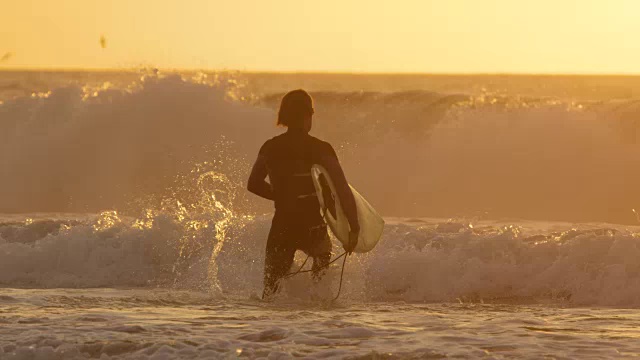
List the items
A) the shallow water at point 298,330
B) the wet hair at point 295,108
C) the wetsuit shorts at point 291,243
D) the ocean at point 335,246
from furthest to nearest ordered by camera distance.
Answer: the wetsuit shorts at point 291,243
the wet hair at point 295,108
the ocean at point 335,246
the shallow water at point 298,330

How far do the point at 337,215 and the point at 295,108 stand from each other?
79 cm

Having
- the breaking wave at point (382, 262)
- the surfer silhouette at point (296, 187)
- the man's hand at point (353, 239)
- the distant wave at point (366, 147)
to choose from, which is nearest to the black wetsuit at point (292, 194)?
the surfer silhouette at point (296, 187)

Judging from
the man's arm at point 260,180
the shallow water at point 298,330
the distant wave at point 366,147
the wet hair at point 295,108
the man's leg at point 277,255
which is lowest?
the shallow water at point 298,330

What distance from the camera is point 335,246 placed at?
36.9 ft

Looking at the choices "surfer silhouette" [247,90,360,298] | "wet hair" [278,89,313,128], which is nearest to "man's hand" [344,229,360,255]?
"surfer silhouette" [247,90,360,298]

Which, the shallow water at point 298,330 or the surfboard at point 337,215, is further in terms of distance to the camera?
the surfboard at point 337,215

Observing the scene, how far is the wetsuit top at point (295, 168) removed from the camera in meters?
7.68

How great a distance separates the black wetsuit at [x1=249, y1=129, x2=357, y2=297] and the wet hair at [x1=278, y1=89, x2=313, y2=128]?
0.09m

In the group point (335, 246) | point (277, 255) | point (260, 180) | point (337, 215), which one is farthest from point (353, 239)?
point (335, 246)

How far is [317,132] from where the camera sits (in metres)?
25.6

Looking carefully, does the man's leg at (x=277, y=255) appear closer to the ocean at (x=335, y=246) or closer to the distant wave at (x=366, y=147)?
the ocean at (x=335, y=246)

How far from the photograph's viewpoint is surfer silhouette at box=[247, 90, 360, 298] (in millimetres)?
7602

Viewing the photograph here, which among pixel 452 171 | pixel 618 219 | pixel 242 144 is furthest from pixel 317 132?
pixel 618 219

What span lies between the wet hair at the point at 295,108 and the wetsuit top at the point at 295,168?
0.09 m
